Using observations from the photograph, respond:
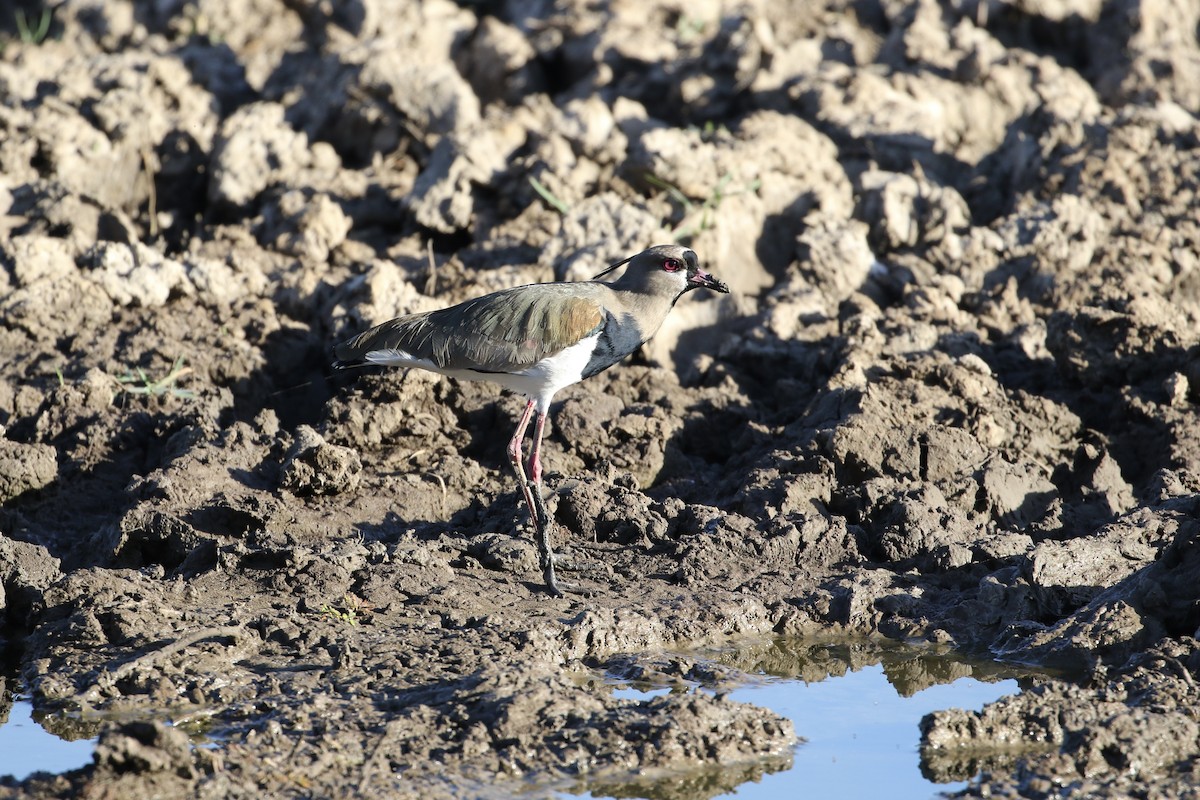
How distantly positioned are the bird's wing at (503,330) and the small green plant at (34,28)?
6503mm

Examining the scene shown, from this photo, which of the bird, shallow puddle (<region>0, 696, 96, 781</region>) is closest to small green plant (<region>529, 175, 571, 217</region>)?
the bird

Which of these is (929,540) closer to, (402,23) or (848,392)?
(848,392)

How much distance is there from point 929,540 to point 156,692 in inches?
135

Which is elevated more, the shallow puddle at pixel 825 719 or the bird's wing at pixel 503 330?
the bird's wing at pixel 503 330

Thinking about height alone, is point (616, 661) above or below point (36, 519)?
below

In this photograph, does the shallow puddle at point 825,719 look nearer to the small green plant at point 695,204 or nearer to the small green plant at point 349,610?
the small green plant at point 349,610

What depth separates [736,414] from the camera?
7664 millimetres

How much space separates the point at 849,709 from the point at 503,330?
2.49 meters

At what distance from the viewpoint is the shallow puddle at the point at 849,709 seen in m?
4.76

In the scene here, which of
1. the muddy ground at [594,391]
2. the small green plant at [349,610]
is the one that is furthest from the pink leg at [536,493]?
the small green plant at [349,610]

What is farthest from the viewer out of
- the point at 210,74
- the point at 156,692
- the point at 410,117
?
the point at 210,74

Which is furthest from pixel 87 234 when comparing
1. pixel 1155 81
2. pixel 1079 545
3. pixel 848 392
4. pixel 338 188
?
pixel 1155 81

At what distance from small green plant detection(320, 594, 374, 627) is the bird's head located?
2.10 metres

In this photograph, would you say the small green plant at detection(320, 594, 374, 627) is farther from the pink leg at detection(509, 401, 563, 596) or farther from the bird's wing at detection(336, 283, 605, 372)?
the bird's wing at detection(336, 283, 605, 372)
